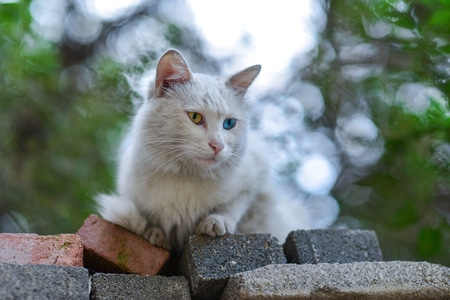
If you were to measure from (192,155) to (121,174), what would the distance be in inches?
22.6

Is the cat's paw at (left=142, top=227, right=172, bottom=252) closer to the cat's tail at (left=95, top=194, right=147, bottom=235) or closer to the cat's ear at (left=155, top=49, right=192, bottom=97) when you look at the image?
the cat's tail at (left=95, top=194, right=147, bottom=235)

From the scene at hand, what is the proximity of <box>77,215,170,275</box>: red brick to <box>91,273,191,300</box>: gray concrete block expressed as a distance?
22 cm

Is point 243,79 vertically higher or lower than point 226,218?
higher

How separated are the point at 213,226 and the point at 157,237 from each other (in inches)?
11.1

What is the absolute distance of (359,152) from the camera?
407 centimetres

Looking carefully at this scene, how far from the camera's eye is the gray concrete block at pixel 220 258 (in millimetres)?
1839

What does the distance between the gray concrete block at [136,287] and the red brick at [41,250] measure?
12 cm

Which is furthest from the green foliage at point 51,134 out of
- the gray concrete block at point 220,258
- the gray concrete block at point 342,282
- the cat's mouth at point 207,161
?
the gray concrete block at point 342,282

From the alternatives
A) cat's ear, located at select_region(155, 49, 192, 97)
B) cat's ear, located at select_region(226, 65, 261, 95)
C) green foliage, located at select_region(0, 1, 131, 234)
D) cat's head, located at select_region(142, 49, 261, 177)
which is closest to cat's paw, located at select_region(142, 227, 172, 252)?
cat's head, located at select_region(142, 49, 261, 177)

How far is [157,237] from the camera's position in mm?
2182

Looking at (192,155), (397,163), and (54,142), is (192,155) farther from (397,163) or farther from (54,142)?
(54,142)

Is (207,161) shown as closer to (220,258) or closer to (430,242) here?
(220,258)

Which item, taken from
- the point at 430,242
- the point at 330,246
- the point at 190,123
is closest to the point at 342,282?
the point at 330,246

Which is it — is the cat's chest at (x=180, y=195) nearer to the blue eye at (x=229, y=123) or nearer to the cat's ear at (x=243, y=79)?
the blue eye at (x=229, y=123)
